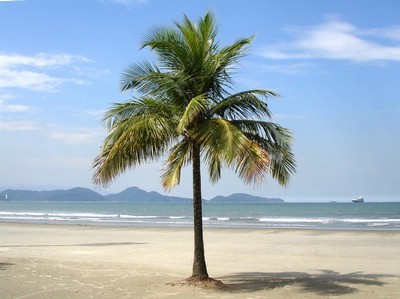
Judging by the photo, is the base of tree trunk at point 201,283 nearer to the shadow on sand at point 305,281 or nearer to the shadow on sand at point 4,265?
the shadow on sand at point 305,281

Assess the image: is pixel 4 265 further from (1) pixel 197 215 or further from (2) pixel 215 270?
(1) pixel 197 215

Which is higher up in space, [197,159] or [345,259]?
[197,159]

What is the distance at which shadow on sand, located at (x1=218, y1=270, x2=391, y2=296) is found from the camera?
9902mm

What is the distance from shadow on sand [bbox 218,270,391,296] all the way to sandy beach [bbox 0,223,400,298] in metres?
0.02

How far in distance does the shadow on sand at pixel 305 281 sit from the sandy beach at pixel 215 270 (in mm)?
19

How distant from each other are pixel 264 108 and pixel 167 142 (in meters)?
2.02

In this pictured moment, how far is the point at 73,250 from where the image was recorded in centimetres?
1831

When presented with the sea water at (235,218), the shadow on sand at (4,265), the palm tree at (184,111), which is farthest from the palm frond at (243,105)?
the sea water at (235,218)

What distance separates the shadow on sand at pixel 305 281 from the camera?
990cm

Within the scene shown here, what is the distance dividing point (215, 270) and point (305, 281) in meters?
2.78

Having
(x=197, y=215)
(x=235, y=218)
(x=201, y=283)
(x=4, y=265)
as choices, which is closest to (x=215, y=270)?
(x=201, y=283)

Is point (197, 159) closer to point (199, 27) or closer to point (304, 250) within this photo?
point (199, 27)

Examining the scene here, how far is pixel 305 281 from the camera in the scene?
10883 millimetres

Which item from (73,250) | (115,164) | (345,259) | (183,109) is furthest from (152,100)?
(73,250)
